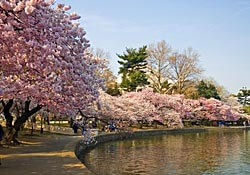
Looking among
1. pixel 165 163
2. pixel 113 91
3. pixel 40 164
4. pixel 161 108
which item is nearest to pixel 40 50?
pixel 40 164

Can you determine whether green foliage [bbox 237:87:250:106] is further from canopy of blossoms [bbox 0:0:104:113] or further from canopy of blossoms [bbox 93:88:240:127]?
canopy of blossoms [bbox 0:0:104:113]

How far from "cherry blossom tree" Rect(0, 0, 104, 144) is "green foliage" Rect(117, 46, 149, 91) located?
37560mm

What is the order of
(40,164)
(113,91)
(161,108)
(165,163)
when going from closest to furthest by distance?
(40,164)
(165,163)
(161,108)
(113,91)

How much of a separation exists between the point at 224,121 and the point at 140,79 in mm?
14821

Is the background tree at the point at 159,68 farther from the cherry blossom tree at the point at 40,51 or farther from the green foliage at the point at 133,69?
the cherry blossom tree at the point at 40,51

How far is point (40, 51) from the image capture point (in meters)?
7.41

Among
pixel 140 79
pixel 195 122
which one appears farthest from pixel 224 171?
pixel 195 122

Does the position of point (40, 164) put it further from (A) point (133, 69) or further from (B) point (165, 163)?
(A) point (133, 69)

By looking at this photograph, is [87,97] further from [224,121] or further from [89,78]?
[224,121]

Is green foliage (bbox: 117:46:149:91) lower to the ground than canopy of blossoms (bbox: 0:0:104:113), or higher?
higher

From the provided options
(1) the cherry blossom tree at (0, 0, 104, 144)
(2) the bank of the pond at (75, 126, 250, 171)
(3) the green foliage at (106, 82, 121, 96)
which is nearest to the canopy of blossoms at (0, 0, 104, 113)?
(1) the cherry blossom tree at (0, 0, 104, 144)

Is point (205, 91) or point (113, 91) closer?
point (113, 91)

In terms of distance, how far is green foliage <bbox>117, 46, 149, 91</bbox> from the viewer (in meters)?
47.7

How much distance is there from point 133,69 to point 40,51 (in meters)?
45.6
